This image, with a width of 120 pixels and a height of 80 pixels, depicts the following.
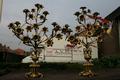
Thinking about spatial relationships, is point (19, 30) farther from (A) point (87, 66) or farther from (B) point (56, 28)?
(A) point (87, 66)

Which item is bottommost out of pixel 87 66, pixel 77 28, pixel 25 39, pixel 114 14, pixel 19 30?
pixel 87 66

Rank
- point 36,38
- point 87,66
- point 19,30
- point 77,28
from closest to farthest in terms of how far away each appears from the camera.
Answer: point 36,38
point 19,30
point 87,66
point 77,28

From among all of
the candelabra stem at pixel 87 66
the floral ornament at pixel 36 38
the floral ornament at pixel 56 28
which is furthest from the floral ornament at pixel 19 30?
the candelabra stem at pixel 87 66

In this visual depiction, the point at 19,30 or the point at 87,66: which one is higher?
the point at 19,30

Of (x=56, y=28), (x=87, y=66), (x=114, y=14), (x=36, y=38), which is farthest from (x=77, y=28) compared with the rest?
(x=114, y=14)

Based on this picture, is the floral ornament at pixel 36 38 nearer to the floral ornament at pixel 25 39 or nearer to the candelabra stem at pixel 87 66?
the floral ornament at pixel 25 39

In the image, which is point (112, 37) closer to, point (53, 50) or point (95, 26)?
point (53, 50)

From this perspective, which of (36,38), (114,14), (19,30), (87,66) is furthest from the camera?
(114,14)

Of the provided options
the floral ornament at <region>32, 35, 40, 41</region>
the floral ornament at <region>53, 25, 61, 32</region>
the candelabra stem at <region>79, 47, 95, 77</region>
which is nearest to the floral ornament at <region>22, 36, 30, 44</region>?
the floral ornament at <region>32, 35, 40, 41</region>

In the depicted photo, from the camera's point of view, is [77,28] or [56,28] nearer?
[56,28]

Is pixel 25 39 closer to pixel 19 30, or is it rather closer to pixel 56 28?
pixel 19 30

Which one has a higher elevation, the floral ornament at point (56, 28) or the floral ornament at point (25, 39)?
the floral ornament at point (56, 28)

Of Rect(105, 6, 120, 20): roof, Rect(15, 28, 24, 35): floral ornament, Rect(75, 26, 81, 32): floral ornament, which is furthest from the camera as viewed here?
Rect(105, 6, 120, 20): roof

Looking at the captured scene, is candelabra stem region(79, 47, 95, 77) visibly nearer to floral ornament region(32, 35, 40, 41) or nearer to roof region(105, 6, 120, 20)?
floral ornament region(32, 35, 40, 41)
